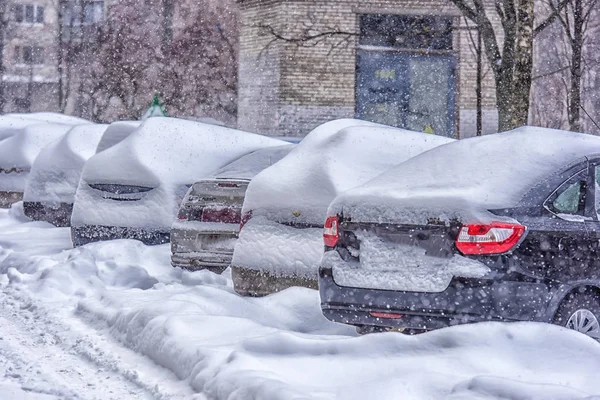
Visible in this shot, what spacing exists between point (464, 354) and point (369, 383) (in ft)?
2.11

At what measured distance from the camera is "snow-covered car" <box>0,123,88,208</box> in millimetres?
16625

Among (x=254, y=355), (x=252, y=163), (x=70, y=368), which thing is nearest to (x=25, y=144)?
(x=252, y=163)

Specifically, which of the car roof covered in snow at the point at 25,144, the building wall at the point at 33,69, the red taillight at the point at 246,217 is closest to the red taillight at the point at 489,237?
the red taillight at the point at 246,217

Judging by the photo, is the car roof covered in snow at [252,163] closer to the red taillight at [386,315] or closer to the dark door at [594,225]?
the red taillight at [386,315]

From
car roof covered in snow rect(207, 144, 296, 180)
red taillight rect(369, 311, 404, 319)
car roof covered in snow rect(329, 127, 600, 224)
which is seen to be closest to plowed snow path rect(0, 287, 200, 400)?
red taillight rect(369, 311, 404, 319)

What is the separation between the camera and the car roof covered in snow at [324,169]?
8.06m

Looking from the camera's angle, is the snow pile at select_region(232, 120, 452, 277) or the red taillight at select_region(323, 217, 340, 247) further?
the snow pile at select_region(232, 120, 452, 277)

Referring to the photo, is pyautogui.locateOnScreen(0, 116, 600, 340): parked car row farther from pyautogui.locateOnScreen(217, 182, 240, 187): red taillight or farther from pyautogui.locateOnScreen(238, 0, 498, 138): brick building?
pyautogui.locateOnScreen(238, 0, 498, 138): brick building

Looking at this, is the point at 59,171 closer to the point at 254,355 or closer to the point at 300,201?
the point at 300,201

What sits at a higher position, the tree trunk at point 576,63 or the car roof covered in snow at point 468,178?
the tree trunk at point 576,63

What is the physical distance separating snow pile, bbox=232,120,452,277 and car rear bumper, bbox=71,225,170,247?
2747 millimetres

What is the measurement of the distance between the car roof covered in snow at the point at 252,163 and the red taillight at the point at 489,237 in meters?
4.26

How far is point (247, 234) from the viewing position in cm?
840

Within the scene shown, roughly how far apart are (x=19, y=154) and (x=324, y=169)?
9.54 metres
